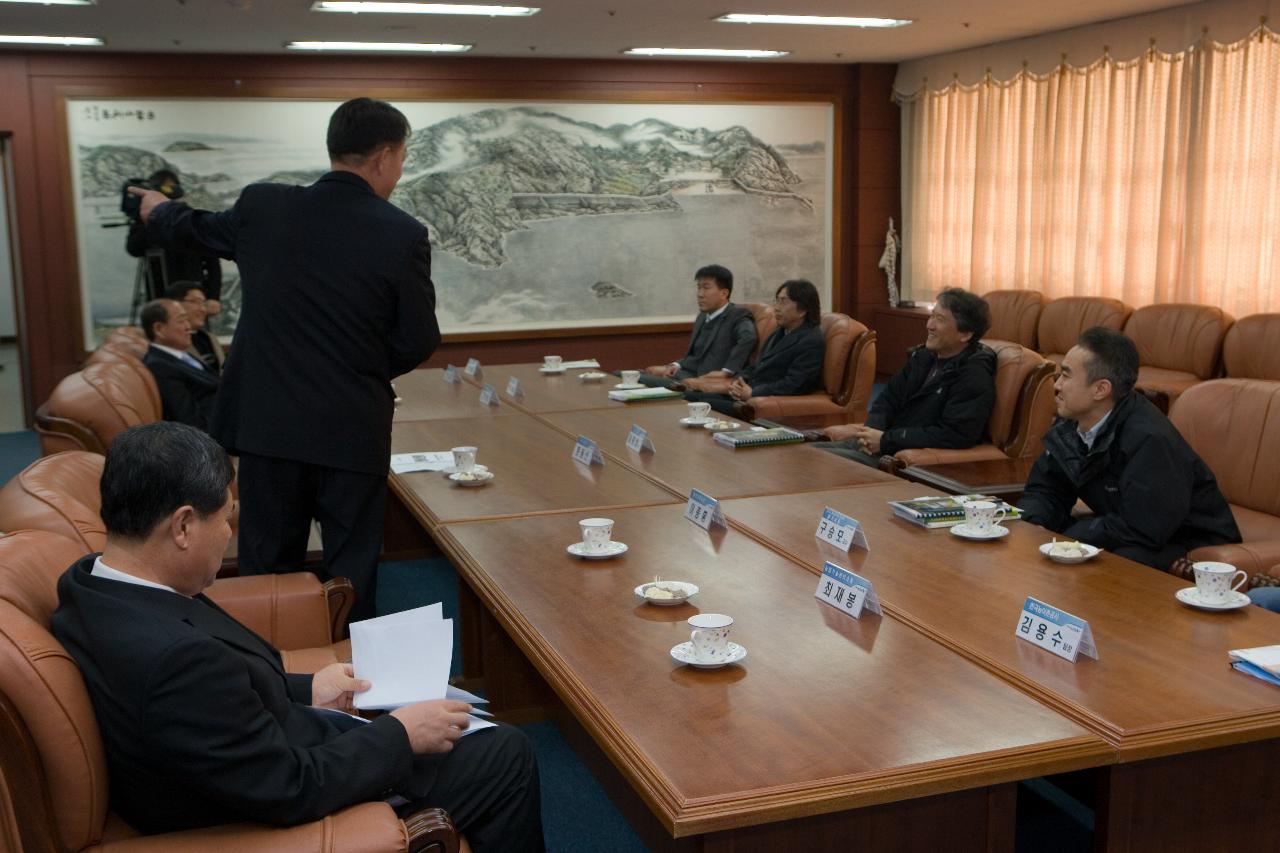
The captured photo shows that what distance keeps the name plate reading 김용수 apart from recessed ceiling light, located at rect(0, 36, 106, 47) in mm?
7545

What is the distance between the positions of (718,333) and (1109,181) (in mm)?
3063

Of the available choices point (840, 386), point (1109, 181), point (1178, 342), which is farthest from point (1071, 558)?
point (1109, 181)

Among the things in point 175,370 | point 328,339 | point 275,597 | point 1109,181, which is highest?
point 1109,181

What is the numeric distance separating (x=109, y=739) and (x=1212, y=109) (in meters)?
7.32

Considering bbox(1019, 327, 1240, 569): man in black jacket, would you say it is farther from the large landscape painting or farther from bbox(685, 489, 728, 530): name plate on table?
the large landscape painting

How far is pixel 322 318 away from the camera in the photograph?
2980 millimetres

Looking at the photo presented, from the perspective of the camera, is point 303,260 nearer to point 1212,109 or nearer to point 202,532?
point 202,532

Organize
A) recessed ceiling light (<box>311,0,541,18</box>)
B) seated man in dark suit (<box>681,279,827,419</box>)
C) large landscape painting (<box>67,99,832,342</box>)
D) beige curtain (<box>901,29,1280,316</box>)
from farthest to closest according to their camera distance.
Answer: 1. large landscape painting (<box>67,99,832,342</box>)
2. beige curtain (<box>901,29,1280,316</box>)
3. recessed ceiling light (<box>311,0,541,18</box>)
4. seated man in dark suit (<box>681,279,827,419</box>)

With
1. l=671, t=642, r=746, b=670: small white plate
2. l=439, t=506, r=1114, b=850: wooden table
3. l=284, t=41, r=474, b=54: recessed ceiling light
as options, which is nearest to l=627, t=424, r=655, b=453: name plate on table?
l=439, t=506, r=1114, b=850: wooden table

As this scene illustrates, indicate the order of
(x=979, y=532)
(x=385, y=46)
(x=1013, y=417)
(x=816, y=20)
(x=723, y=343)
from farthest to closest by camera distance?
(x=385, y=46) < (x=816, y=20) < (x=723, y=343) < (x=1013, y=417) < (x=979, y=532)

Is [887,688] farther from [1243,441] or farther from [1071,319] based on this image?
[1071,319]

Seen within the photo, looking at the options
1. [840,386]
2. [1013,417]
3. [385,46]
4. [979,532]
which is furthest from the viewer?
[385,46]

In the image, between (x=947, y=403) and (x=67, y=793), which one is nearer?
(x=67, y=793)

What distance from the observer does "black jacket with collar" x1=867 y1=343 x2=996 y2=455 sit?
4.62 m
